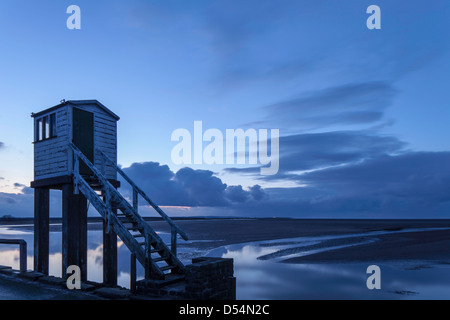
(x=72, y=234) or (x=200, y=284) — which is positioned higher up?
(x=72, y=234)

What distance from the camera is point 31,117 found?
14281 millimetres

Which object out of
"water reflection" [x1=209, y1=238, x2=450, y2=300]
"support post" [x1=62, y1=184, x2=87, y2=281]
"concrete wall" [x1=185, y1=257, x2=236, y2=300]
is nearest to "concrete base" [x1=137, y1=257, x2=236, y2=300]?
"concrete wall" [x1=185, y1=257, x2=236, y2=300]

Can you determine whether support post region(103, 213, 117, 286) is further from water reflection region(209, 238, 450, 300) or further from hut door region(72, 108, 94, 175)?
water reflection region(209, 238, 450, 300)

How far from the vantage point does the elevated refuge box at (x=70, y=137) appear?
1252cm

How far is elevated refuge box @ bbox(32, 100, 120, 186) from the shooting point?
12.5 meters

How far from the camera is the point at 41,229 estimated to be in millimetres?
13727

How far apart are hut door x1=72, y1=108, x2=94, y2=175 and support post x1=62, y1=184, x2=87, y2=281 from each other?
1072mm

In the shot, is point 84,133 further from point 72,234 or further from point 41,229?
point 41,229

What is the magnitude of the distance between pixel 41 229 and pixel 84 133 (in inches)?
164

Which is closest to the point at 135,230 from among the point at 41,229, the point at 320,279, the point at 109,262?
the point at 109,262
